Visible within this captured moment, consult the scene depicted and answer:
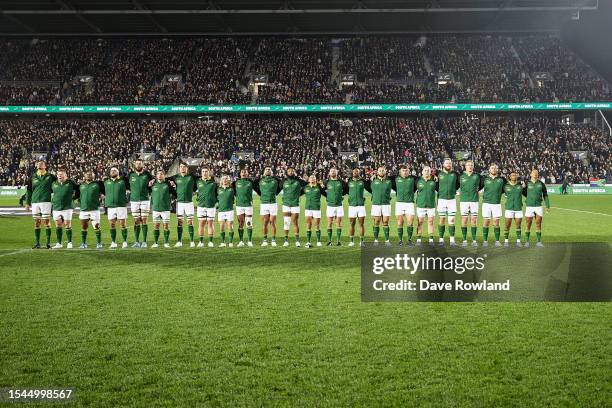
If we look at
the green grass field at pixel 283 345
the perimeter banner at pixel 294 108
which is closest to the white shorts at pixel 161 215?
the green grass field at pixel 283 345

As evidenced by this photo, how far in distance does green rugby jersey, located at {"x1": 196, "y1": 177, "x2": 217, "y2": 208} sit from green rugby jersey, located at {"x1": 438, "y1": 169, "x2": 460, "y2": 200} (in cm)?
536

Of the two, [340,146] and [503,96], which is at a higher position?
[503,96]

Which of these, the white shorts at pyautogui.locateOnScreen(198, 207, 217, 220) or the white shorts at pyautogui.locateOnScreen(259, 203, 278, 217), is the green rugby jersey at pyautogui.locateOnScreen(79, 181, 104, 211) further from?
the white shorts at pyautogui.locateOnScreen(259, 203, 278, 217)

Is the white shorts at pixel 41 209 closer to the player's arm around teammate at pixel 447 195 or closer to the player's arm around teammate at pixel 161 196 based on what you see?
the player's arm around teammate at pixel 161 196

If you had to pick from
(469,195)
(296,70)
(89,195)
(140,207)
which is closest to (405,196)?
(469,195)

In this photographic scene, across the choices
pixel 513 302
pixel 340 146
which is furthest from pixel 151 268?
pixel 340 146

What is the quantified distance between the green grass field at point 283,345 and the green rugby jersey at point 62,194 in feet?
11.3

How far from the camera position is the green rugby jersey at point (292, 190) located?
1379 centimetres

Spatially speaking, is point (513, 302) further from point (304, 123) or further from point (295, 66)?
point (295, 66)

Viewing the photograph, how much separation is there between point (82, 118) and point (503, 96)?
1297 inches

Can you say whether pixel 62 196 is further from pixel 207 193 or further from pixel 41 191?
pixel 207 193

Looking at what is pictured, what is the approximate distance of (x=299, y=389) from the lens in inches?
192

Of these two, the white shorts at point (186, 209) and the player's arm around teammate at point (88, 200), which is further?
the white shorts at point (186, 209)

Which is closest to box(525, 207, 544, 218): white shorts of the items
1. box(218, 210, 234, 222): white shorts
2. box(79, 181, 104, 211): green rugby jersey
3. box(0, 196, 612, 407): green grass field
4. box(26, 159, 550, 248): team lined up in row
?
box(26, 159, 550, 248): team lined up in row
